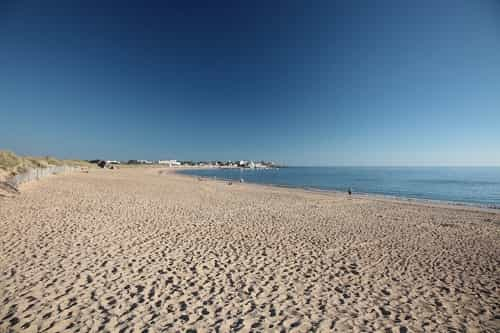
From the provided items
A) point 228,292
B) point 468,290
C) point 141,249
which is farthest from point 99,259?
point 468,290

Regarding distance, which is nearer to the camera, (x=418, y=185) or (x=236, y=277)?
(x=236, y=277)

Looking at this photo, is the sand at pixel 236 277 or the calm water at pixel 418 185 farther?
the calm water at pixel 418 185

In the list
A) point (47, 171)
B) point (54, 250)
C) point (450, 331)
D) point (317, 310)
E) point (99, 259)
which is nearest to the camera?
point (450, 331)

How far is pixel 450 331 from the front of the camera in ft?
13.6

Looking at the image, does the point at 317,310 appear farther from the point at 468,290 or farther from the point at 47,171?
the point at 47,171

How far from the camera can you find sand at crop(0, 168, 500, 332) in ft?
13.8

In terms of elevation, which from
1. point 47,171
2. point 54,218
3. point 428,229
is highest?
point 47,171

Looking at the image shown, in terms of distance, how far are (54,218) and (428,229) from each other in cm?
1784

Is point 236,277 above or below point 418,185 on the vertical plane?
above

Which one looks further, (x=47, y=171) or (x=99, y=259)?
(x=47, y=171)

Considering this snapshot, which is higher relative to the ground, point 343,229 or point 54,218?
point 54,218

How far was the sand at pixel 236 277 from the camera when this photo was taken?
4.19m

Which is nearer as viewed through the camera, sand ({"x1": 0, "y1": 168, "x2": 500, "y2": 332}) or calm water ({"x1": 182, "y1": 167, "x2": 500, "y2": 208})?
sand ({"x1": 0, "y1": 168, "x2": 500, "y2": 332})

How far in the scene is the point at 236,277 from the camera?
580cm
